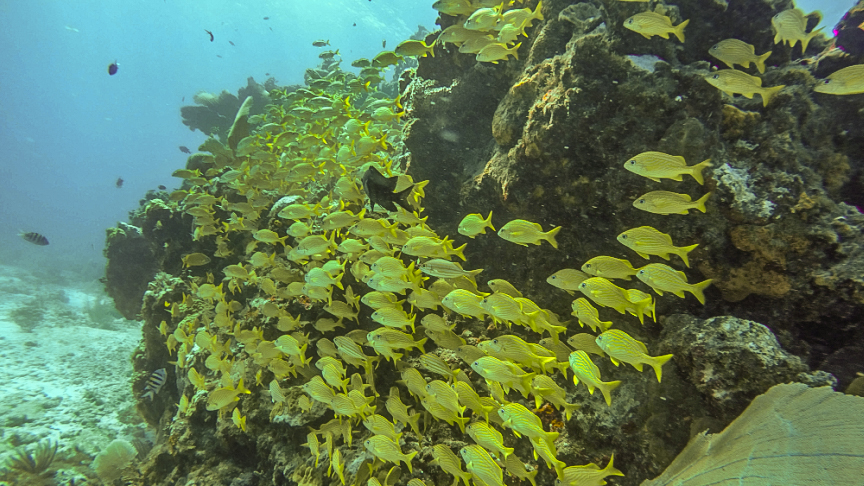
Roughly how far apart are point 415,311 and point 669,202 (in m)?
3.37

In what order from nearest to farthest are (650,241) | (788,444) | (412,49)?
(788,444) < (650,241) < (412,49)

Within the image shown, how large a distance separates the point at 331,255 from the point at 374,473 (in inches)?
127

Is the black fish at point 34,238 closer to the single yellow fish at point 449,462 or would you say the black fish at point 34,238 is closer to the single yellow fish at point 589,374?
the single yellow fish at point 449,462

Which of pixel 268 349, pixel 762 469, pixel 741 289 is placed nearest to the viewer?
pixel 762 469

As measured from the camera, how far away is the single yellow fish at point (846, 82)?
3195 mm

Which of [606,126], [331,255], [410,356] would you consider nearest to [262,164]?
[331,255]

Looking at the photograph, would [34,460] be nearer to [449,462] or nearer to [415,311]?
[415,311]

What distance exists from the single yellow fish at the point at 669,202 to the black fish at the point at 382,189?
2730 mm

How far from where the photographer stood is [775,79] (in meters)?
4.30

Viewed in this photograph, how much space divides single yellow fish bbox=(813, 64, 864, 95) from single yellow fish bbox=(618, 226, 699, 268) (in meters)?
2.11

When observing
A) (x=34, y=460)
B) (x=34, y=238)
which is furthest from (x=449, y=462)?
(x=34, y=238)

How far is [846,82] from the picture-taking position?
3.23 m

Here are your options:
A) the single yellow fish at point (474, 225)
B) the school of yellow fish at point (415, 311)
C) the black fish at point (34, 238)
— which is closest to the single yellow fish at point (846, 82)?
the school of yellow fish at point (415, 311)

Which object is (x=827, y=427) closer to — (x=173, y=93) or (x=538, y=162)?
(x=538, y=162)
